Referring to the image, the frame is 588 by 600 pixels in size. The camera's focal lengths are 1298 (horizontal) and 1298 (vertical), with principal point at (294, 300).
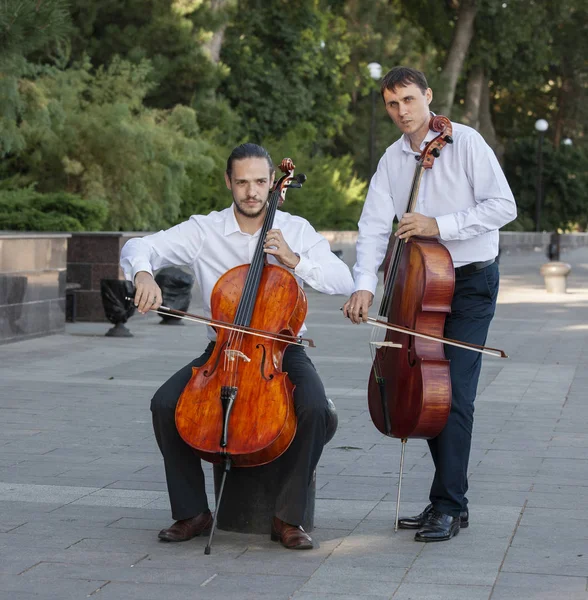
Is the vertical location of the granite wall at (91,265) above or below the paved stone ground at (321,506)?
above

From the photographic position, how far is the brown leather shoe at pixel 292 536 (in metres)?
4.73

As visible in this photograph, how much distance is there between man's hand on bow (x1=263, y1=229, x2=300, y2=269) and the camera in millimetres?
4719

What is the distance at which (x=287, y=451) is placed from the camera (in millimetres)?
4805

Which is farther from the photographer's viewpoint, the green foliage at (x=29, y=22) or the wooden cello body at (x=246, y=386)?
the green foliage at (x=29, y=22)

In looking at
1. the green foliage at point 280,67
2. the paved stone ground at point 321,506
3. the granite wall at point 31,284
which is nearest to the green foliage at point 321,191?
the green foliage at point 280,67

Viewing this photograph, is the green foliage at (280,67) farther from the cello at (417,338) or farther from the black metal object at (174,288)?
the cello at (417,338)

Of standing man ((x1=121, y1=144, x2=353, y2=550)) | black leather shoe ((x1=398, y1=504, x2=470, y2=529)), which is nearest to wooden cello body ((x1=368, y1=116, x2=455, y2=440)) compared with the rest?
standing man ((x1=121, y1=144, x2=353, y2=550))

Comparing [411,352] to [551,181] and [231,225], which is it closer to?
[231,225]

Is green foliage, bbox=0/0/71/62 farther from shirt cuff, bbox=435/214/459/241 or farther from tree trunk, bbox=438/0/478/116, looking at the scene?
tree trunk, bbox=438/0/478/116

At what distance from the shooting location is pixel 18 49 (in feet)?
35.4

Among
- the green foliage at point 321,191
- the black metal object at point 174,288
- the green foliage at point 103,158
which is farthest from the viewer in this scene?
the green foliage at point 321,191

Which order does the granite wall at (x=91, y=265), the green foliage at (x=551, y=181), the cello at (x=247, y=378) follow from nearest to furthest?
1. the cello at (x=247, y=378)
2. the granite wall at (x=91, y=265)
3. the green foliage at (x=551, y=181)

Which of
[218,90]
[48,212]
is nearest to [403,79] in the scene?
[48,212]

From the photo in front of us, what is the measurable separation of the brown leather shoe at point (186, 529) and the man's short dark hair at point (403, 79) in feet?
5.82
